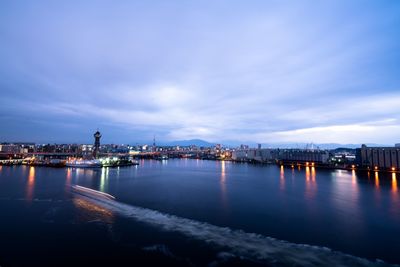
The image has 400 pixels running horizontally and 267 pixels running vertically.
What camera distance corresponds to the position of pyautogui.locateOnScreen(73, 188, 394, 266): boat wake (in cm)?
662

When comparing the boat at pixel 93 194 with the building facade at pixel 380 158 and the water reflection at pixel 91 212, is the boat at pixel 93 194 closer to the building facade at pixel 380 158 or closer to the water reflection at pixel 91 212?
the water reflection at pixel 91 212

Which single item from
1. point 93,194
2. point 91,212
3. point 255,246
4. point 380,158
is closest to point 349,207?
point 255,246

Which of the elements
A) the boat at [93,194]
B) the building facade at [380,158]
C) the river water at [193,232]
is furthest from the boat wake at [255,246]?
the building facade at [380,158]

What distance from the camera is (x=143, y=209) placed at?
40.0 ft

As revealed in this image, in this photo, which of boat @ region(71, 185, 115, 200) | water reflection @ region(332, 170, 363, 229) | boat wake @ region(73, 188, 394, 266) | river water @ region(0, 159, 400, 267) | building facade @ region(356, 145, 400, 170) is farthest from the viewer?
building facade @ region(356, 145, 400, 170)

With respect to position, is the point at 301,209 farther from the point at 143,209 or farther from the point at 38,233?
the point at 38,233

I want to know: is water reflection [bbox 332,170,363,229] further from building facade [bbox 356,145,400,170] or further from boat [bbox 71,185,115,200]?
building facade [bbox 356,145,400,170]

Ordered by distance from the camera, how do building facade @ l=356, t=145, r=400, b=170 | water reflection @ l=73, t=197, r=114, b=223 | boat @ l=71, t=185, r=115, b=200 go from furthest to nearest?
building facade @ l=356, t=145, r=400, b=170 < boat @ l=71, t=185, r=115, b=200 < water reflection @ l=73, t=197, r=114, b=223

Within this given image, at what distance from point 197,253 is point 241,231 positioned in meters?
2.70

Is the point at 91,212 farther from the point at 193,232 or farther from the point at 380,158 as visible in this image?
the point at 380,158

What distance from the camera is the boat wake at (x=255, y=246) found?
261 inches

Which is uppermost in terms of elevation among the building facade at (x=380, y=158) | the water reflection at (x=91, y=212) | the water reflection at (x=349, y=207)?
the building facade at (x=380, y=158)

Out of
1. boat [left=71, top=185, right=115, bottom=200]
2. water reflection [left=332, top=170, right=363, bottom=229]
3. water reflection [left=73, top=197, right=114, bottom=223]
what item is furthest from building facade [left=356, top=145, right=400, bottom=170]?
water reflection [left=73, top=197, right=114, bottom=223]

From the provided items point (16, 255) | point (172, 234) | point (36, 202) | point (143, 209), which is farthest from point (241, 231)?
point (36, 202)
